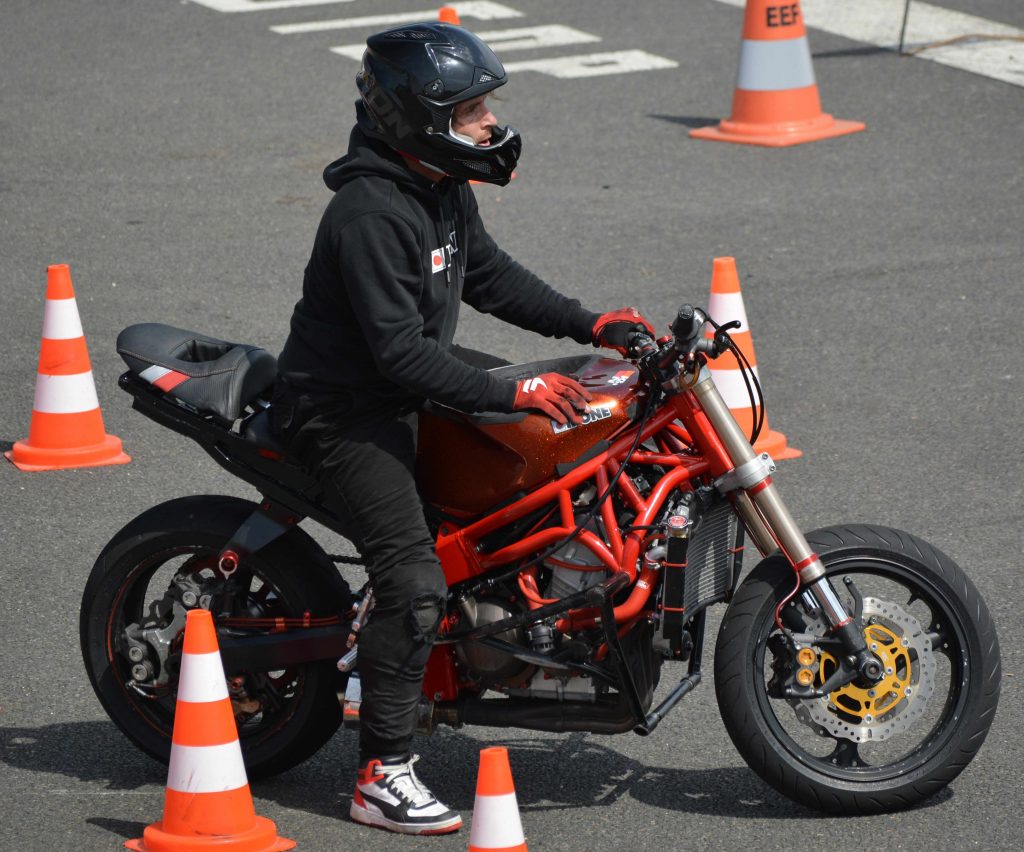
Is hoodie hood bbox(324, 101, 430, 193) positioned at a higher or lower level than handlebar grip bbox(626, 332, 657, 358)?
higher

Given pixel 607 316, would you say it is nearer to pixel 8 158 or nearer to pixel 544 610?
pixel 544 610

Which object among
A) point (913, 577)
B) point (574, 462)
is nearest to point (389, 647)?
point (574, 462)

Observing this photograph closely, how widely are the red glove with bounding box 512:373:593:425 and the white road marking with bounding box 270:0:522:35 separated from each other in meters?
10.8

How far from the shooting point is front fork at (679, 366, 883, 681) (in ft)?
14.3

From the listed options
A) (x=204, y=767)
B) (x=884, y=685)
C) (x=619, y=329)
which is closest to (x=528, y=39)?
(x=619, y=329)

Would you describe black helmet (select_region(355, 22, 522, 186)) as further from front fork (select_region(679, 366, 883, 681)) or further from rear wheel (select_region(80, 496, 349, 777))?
rear wheel (select_region(80, 496, 349, 777))

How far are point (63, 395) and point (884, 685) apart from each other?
3.97m

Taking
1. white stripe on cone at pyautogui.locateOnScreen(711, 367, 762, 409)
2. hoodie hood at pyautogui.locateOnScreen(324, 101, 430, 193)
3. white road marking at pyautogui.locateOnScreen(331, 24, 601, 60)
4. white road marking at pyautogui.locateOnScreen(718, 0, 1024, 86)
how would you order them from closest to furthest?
1. hoodie hood at pyautogui.locateOnScreen(324, 101, 430, 193)
2. white stripe on cone at pyautogui.locateOnScreen(711, 367, 762, 409)
3. white road marking at pyautogui.locateOnScreen(718, 0, 1024, 86)
4. white road marking at pyautogui.locateOnScreen(331, 24, 601, 60)

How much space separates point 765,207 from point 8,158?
5.16 meters

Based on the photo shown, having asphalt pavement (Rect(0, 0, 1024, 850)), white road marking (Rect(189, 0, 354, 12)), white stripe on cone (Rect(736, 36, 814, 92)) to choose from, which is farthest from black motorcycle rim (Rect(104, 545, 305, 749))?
white road marking (Rect(189, 0, 354, 12))

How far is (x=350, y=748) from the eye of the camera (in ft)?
16.5

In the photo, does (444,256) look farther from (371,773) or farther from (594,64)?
(594,64)

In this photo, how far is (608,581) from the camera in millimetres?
4312

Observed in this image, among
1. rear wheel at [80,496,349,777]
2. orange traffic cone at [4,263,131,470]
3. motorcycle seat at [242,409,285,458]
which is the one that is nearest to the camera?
motorcycle seat at [242,409,285,458]
